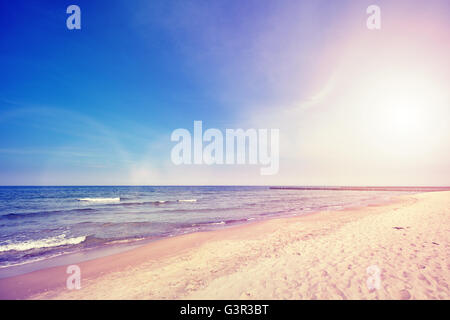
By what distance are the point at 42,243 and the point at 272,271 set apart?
12355mm

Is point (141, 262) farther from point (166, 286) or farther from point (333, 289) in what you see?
point (333, 289)

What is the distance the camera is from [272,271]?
5.93 metres

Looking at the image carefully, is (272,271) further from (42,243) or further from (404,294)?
(42,243)

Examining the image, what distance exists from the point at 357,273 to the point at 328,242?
11.6ft

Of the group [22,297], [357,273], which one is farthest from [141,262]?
[357,273]

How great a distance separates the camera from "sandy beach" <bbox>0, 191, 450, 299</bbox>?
15.6 feet

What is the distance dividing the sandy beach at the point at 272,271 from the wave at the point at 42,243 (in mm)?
3883

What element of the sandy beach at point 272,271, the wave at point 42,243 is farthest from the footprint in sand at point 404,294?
the wave at point 42,243

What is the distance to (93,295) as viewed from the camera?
537cm

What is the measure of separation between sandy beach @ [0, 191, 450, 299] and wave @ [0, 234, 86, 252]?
12.7 ft

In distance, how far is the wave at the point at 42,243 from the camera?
9.99 metres

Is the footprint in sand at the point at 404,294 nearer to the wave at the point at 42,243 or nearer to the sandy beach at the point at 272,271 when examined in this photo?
the sandy beach at the point at 272,271

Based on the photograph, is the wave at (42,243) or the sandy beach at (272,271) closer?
the sandy beach at (272,271)

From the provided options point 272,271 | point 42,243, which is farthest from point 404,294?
point 42,243
